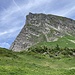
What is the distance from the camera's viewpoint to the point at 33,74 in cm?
3269

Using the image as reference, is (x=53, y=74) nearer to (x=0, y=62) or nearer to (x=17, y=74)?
(x=17, y=74)

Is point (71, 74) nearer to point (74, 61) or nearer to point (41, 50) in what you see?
point (74, 61)

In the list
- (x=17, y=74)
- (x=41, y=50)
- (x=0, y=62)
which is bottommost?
(x=17, y=74)

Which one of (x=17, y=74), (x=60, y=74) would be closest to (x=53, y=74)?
(x=60, y=74)

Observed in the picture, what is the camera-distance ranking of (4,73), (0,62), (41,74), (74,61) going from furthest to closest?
(74,61), (0,62), (41,74), (4,73)

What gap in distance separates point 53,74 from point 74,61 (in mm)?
35806

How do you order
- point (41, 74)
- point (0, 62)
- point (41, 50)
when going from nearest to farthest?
point (41, 74)
point (0, 62)
point (41, 50)

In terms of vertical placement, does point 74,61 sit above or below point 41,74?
above

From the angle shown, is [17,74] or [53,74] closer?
[17,74]

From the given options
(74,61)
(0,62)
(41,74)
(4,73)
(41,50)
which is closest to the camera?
(4,73)

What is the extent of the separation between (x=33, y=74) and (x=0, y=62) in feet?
60.5

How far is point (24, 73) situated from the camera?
32.8 meters

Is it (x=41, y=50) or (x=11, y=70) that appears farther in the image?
(x=41, y=50)

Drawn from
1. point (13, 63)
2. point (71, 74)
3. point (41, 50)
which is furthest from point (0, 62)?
point (41, 50)
